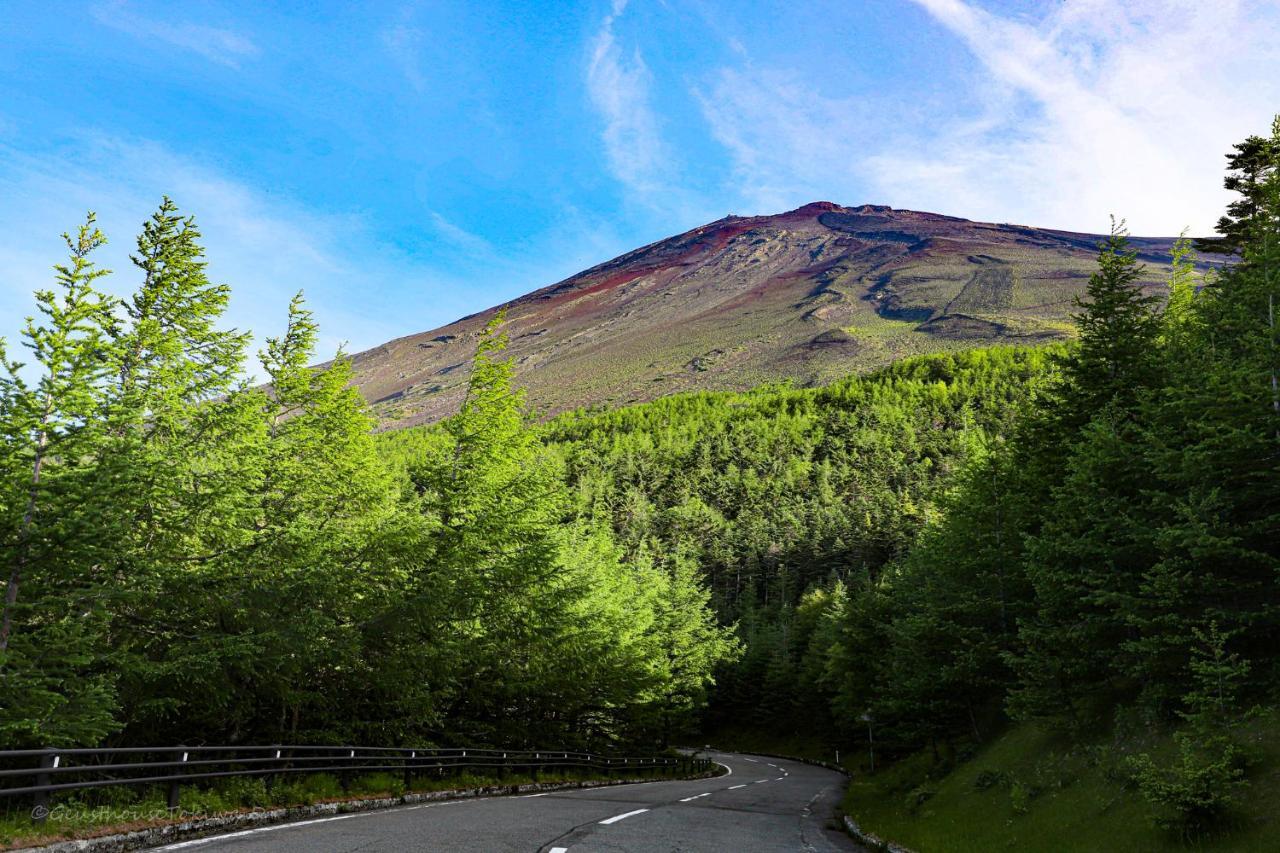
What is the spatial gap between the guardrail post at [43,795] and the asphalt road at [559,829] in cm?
150

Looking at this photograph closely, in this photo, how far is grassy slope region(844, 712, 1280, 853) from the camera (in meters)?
9.51

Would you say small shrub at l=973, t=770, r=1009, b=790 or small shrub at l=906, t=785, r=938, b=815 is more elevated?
small shrub at l=973, t=770, r=1009, b=790

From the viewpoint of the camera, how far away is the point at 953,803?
59.0ft

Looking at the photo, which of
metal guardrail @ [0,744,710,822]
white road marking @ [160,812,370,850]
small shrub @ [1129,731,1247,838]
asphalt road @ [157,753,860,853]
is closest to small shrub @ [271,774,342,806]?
metal guardrail @ [0,744,710,822]

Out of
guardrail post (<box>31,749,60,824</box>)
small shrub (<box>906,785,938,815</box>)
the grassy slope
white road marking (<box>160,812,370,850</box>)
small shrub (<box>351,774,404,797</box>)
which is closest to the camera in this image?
guardrail post (<box>31,749,60,824</box>)

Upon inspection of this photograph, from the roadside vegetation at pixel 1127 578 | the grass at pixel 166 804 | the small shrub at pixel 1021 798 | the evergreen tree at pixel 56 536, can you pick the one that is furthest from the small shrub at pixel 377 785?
the small shrub at pixel 1021 798

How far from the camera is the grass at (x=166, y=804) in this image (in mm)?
8445

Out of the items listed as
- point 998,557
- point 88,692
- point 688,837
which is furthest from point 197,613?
point 998,557

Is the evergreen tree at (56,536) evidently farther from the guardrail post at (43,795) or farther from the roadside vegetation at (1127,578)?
the roadside vegetation at (1127,578)

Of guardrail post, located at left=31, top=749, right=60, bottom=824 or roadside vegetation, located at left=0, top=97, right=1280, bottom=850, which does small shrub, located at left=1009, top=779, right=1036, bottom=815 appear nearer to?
roadside vegetation, located at left=0, top=97, right=1280, bottom=850

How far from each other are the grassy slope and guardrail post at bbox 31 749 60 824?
40.8ft

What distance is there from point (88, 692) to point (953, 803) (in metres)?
17.9

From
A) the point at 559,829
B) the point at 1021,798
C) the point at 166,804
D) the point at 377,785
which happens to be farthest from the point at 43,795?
the point at 1021,798

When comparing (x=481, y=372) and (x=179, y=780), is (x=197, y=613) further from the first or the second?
(x=481, y=372)
